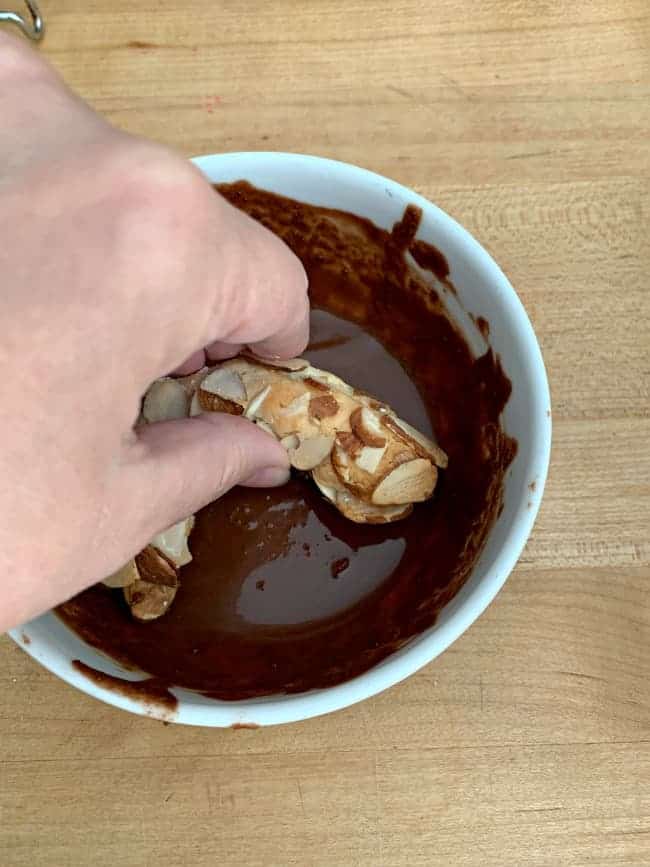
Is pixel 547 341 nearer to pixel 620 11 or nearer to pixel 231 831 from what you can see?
pixel 620 11

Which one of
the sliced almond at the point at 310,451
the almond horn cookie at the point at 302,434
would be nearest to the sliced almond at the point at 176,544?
the almond horn cookie at the point at 302,434

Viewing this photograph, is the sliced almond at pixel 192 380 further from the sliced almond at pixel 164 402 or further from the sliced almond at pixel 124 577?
the sliced almond at pixel 124 577

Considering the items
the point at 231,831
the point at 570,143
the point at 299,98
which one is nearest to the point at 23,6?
the point at 299,98

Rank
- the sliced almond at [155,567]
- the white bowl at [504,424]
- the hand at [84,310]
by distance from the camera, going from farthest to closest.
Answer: the sliced almond at [155,567] < the white bowl at [504,424] < the hand at [84,310]

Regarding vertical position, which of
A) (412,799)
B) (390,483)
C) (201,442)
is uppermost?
(201,442)

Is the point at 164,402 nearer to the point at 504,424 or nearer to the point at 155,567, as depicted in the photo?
the point at 155,567

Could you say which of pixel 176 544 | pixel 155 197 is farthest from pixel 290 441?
pixel 155 197
